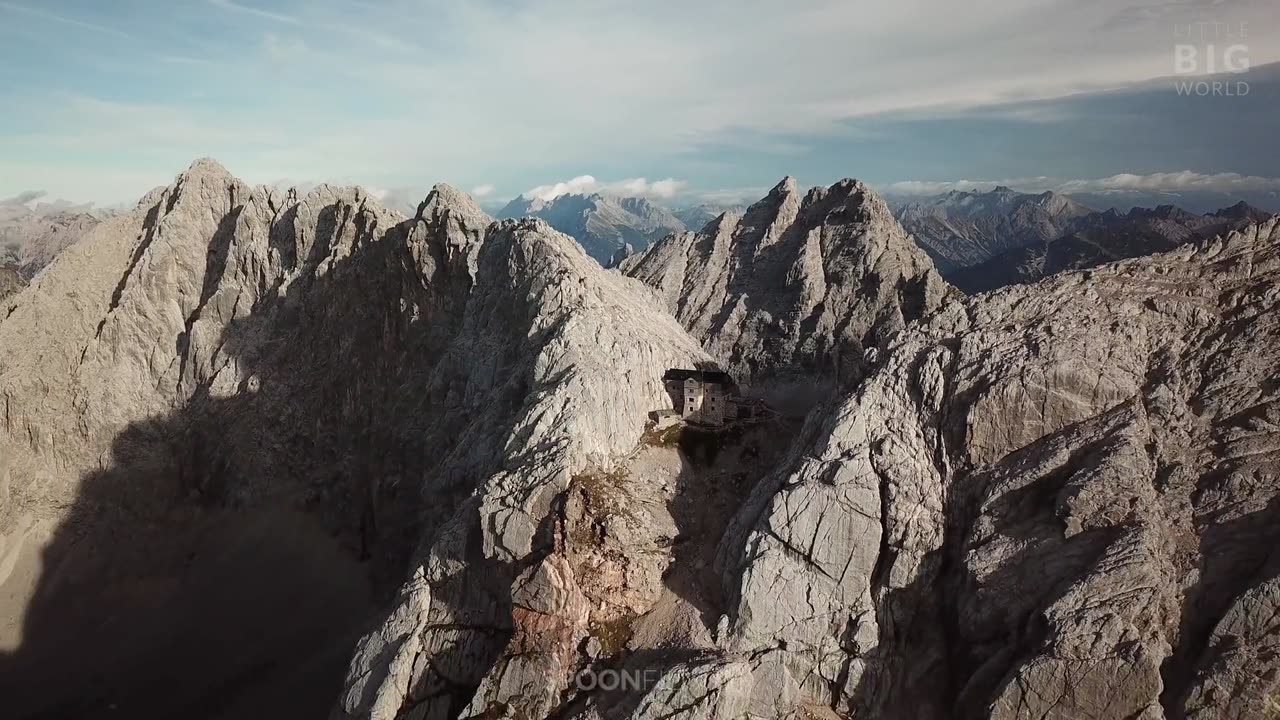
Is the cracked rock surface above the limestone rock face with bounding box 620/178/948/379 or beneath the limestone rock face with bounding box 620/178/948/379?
beneath

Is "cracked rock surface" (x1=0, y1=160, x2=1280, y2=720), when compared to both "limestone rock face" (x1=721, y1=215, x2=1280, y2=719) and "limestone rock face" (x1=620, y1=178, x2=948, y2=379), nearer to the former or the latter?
"limestone rock face" (x1=721, y1=215, x2=1280, y2=719)

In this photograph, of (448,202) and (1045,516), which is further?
(448,202)

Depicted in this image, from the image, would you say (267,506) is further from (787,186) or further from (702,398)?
(787,186)

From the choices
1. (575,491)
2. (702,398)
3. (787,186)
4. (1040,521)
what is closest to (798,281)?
(787,186)

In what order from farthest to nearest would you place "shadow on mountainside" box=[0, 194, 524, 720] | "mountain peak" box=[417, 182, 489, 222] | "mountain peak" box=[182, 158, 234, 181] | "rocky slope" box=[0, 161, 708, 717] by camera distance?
"mountain peak" box=[182, 158, 234, 181], "mountain peak" box=[417, 182, 489, 222], "shadow on mountainside" box=[0, 194, 524, 720], "rocky slope" box=[0, 161, 708, 717]

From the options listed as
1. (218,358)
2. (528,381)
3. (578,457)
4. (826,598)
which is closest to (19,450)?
(218,358)

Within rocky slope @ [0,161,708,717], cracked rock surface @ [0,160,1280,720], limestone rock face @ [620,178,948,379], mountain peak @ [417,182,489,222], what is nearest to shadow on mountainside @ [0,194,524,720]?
rocky slope @ [0,161,708,717]
